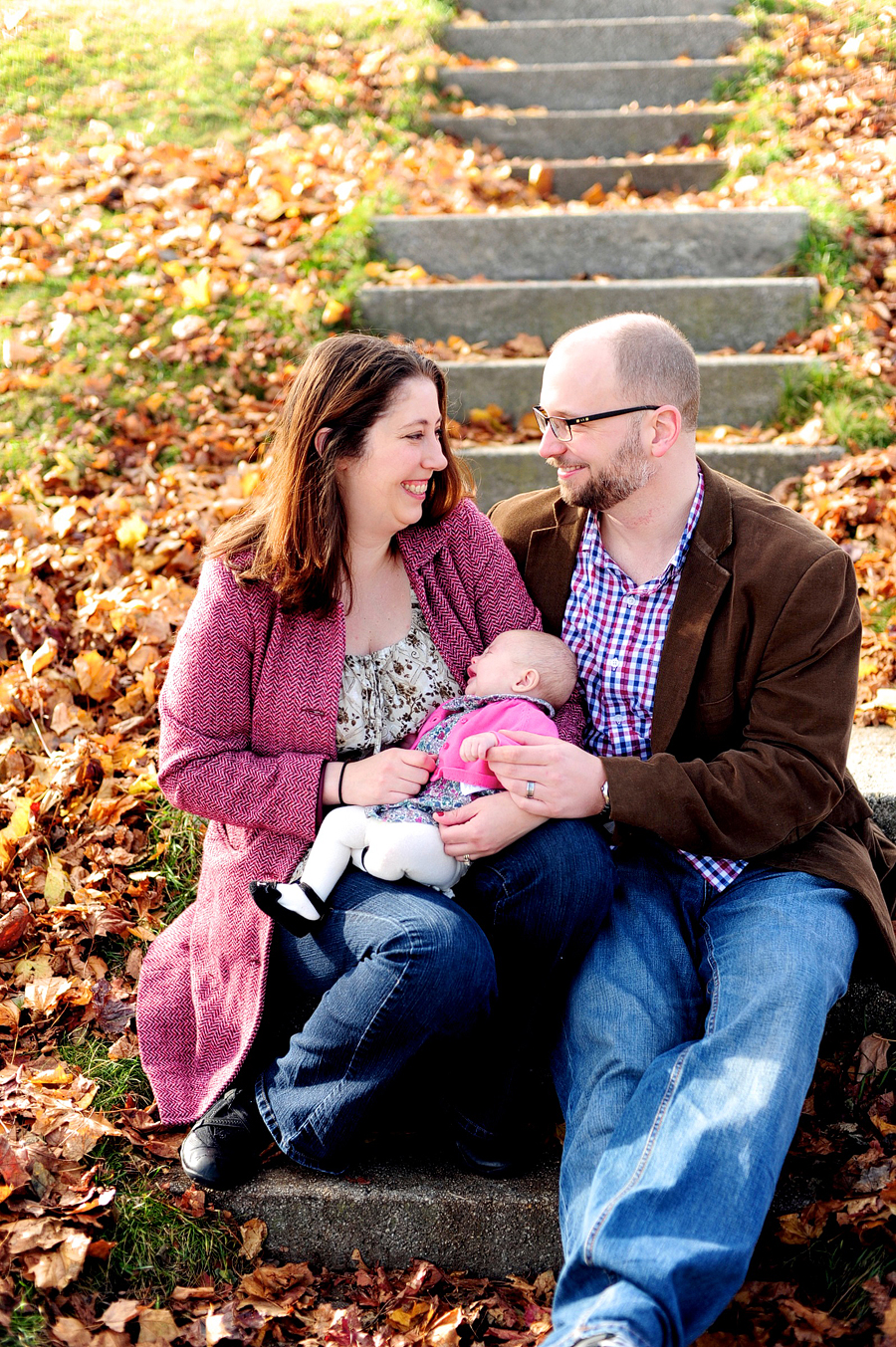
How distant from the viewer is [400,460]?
8.54 feet

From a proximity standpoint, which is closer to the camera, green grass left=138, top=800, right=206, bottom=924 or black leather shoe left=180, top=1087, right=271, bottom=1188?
black leather shoe left=180, top=1087, right=271, bottom=1188

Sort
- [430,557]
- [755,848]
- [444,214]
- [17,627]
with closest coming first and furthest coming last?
1. [755,848]
2. [430,557]
3. [17,627]
4. [444,214]

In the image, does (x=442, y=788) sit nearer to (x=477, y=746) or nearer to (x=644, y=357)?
(x=477, y=746)

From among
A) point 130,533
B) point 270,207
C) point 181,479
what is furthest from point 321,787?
point 270,207

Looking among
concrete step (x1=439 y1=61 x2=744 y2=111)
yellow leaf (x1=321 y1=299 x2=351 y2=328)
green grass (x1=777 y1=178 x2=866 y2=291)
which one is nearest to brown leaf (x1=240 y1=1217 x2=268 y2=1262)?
yellow leaf (x1=321 y1=299 x2=351 y2=328)

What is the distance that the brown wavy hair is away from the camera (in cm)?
256

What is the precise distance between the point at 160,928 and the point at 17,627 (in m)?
1.28

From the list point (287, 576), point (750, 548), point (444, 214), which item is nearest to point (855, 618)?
point (750, 548)

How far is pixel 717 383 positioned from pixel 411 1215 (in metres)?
3.49

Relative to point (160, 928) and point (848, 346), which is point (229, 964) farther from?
point (848, 346)

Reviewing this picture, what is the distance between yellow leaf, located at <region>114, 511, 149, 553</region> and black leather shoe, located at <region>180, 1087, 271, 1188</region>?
7.20 ft

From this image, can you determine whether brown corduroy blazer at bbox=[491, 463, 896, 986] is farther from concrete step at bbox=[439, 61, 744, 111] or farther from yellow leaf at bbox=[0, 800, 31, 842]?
concrete step at bbox=[439, 61, 744, 111]

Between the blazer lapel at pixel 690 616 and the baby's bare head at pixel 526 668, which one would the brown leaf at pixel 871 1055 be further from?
the baby's bare head at pixel 526 668

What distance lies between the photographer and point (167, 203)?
574 centimetres
